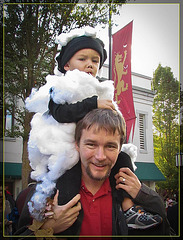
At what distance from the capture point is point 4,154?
3.40ft

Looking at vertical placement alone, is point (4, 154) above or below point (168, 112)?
below

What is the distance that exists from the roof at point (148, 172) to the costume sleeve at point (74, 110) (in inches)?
12.3

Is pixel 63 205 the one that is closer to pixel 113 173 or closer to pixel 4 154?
pixel 113 173

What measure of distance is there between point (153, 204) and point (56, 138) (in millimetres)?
367

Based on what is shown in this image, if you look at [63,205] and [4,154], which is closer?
[63,205]

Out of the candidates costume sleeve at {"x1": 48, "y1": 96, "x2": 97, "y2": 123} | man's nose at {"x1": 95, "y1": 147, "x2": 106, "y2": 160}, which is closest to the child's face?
costume sleeve at {"x1": 48, "y1": 96, "x2": 97, "y2": 123}

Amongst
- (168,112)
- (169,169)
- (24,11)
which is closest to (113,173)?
(169,169)

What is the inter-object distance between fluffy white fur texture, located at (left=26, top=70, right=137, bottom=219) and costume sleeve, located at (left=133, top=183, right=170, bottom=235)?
231mm

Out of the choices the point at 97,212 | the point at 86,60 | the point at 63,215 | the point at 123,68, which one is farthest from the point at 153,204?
the point at 123,68

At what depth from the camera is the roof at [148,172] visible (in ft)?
2.88

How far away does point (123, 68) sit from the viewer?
114 cm

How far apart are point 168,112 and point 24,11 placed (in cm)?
85

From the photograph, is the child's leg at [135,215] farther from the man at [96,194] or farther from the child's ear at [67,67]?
the child's ear at [67,67]

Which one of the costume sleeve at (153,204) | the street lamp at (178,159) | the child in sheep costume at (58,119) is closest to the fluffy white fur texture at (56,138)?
the child in sheep costume at (58,119)
